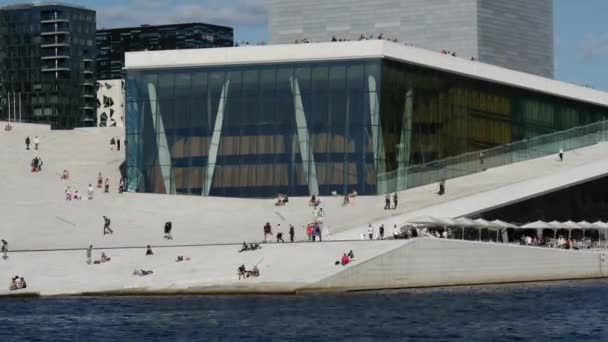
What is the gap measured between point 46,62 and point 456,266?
10939 cm

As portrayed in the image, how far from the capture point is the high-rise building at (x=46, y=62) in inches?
6654

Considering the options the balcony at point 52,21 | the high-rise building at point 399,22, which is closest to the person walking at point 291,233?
the high-rise building at point 399,22

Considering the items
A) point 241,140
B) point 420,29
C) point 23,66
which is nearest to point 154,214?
point 241,140

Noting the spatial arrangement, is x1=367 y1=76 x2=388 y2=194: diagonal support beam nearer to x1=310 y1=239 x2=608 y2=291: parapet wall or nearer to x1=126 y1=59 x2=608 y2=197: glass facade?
x1=126 y1=59 x2=608 y2=197: glass facade

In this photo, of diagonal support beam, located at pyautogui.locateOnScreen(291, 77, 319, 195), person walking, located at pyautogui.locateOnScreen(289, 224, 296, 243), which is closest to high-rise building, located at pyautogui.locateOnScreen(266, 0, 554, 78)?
diagonal support beam, located at pyautogui.locateOnScreen(291, 77, 319, 195)

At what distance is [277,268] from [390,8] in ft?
155

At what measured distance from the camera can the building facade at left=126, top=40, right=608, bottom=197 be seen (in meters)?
81.2

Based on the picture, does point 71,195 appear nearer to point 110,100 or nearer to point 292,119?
point 292,119

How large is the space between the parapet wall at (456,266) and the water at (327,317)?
152 cm

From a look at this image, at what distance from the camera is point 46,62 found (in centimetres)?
17000

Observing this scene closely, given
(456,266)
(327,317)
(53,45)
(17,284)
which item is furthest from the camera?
(53,45)

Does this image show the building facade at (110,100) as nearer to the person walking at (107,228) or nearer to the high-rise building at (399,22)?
the high-rise building at (399,22)

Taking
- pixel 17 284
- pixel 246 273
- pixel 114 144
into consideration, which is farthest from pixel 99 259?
pixel 114 144

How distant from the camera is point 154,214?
76.8 m
